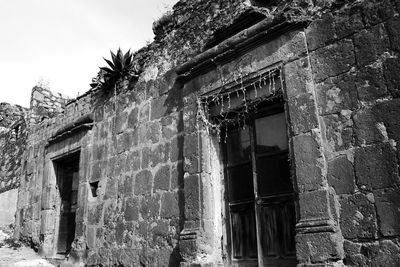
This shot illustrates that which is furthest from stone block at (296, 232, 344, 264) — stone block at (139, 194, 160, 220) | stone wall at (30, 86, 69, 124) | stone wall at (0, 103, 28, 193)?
stone wall at (0, 103, 28, 193)

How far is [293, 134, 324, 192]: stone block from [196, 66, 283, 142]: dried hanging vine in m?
0.68

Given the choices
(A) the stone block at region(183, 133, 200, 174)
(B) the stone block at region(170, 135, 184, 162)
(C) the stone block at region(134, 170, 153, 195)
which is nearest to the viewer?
(A) the stone block at region(183, 133, 200, 174)

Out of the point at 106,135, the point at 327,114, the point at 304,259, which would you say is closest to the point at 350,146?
the point at 327,114

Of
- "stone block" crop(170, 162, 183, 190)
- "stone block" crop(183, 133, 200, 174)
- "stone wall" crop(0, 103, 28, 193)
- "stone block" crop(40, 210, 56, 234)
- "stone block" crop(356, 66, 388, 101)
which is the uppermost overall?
"stone wall" crop(0, 103, 28, 193)

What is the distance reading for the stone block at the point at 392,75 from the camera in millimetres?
3098

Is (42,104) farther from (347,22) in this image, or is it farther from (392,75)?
(392,75)

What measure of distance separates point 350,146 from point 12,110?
12649mm

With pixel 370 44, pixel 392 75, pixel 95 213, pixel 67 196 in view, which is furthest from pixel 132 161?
pixel 392 75

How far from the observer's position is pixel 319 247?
3.16m

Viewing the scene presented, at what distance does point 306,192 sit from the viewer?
3396 millimetres

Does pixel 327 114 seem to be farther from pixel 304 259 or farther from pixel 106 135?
pixel 106 135

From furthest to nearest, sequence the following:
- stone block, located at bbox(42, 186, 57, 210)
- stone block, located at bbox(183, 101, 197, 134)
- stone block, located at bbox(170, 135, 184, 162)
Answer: stone block, located at bbox(42, 186, 57, 210) < stone block, located at bbox(170, 135, 184, 162) < stone block, located at bbox(183, 101, 197, 134)

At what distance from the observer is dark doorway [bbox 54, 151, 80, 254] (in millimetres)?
6875

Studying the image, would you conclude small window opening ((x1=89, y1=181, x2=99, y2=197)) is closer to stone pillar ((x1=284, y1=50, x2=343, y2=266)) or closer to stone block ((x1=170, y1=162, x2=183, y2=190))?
stone block ((x1=170, y1=162, x2=183, y2=190))
